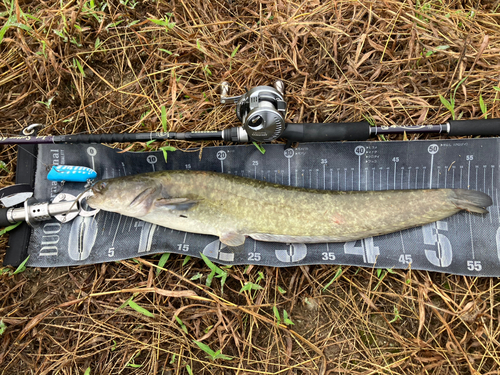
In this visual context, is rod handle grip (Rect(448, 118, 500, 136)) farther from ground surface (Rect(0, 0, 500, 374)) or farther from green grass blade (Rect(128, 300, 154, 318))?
green grass blade (Rect(128, 300, 154, 318))

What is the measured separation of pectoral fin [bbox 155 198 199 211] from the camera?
2.28 meters

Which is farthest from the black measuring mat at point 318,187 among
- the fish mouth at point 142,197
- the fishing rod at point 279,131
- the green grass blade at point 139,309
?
the green grass blade at point 139,309

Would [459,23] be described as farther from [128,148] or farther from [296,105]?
[128,148]

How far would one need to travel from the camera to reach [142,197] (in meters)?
2.29

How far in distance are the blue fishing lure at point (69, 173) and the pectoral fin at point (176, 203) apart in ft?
2.28

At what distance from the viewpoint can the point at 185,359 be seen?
222 cm

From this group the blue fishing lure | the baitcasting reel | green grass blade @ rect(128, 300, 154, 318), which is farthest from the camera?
the blue fishing lure

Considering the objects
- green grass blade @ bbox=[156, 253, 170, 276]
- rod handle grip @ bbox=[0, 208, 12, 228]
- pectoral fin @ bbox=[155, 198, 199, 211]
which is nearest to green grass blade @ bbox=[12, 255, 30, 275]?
rod handle grip @ bbox=[0, 208, 12, 228]

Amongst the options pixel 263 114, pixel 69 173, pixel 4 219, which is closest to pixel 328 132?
pixel 263 114

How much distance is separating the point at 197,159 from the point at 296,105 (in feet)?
3.24

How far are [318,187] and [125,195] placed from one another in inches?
62.4

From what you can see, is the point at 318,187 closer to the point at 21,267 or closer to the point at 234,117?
the point at 234,117

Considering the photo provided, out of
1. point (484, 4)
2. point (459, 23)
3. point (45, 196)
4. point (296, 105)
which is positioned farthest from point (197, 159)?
point (484, 4)

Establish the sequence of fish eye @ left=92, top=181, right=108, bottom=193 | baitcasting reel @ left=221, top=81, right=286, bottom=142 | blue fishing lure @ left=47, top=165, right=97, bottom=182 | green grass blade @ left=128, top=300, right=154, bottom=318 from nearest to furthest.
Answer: baitcasting reel @ left=221, top=81, right=286, bottom=142, green grass blade @ left=128, top=300, right=154, bottom=318, fish eye @ left=92, top=181, right=108, bottom=193, blue fishing lure @ left=47, top=165, right=97, bottom=182
